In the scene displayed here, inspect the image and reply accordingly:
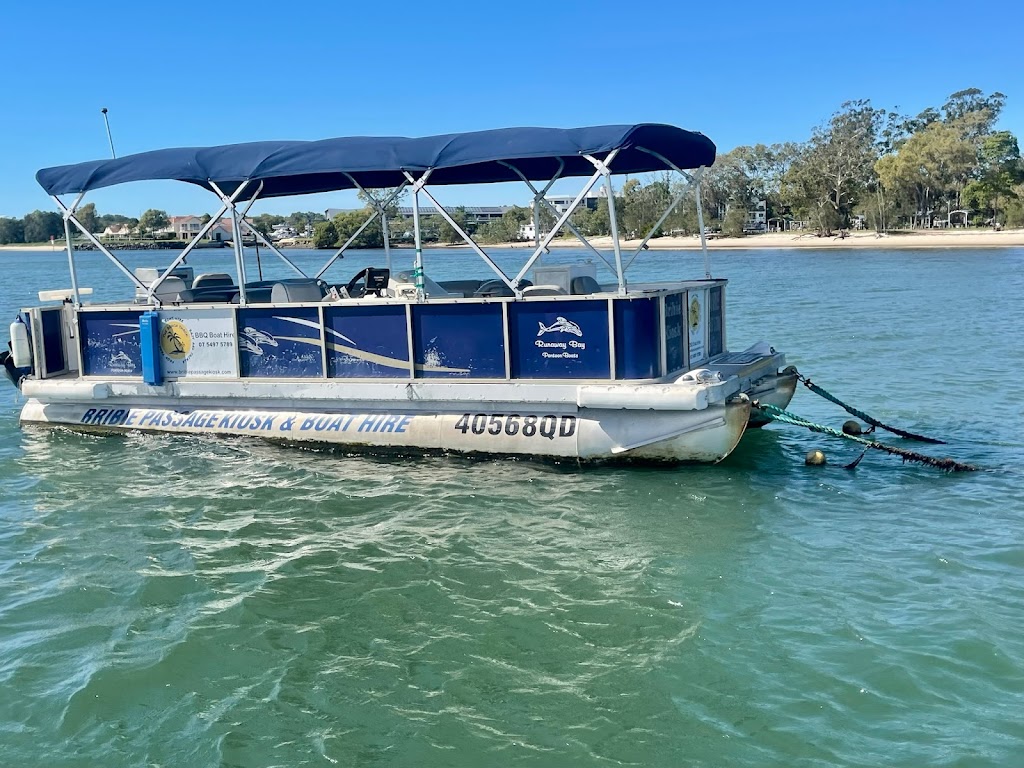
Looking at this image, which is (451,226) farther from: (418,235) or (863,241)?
(863,241)

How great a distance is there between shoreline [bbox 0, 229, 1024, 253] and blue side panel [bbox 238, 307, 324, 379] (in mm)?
45168

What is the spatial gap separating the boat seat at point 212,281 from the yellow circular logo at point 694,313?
6289 millimetres

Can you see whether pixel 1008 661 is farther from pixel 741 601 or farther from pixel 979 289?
pixel 979 289

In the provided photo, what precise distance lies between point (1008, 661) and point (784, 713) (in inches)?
62.0

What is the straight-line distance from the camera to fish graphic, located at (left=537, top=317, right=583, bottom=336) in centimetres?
959

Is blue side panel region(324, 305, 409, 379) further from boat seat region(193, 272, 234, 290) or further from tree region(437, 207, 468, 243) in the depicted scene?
boat seat region(193, 272, 234, 290)

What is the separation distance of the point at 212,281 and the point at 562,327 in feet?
18.5

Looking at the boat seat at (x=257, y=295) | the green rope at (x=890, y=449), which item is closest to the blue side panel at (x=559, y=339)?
the green rope at (x=890, y=449)

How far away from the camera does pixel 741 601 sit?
6625mm

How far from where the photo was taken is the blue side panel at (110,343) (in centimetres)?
1166

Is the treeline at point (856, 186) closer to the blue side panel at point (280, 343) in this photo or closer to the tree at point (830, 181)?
the tree at point (830, 181)

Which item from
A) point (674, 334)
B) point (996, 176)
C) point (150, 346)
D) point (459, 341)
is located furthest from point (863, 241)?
point (150, 346)

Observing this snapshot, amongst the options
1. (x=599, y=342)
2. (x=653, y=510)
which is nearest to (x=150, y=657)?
(x=653, y=510)

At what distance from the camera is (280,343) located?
1090 cm
